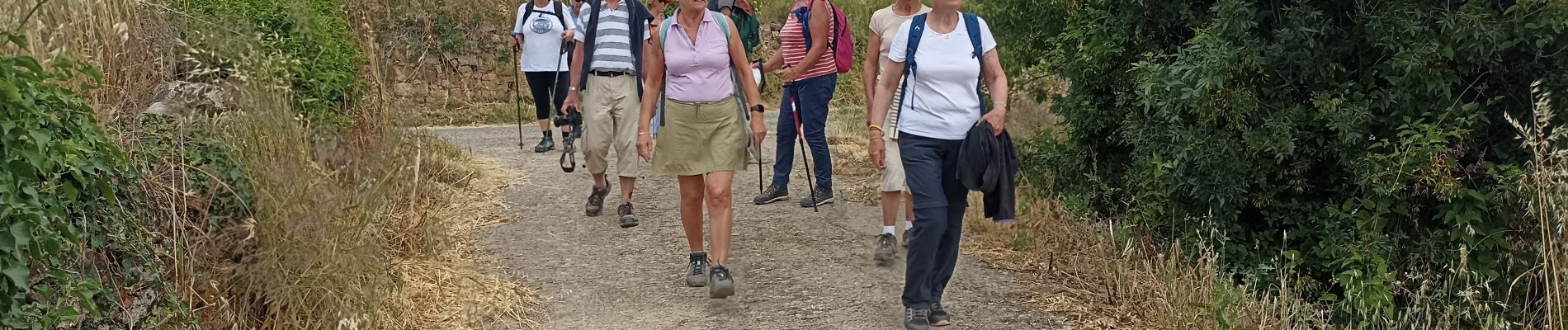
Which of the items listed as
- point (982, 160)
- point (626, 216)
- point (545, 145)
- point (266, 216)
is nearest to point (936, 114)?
point (982, 160)

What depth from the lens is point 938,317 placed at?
199 inches

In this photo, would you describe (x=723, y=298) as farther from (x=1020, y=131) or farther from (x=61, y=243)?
(x=1020, y=131)

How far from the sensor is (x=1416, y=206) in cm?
529

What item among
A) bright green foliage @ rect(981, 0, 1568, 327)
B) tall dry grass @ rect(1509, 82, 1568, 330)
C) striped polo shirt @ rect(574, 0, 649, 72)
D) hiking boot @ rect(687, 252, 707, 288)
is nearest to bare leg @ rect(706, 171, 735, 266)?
hiking boot @ rect(687, 252, 707, 288)

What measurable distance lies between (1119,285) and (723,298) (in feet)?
5.41

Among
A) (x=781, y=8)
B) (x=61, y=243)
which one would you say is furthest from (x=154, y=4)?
(x=781, y=8)

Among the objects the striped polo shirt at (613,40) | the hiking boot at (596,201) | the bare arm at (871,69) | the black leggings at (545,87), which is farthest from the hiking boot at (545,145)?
the bare arm at (871,69)

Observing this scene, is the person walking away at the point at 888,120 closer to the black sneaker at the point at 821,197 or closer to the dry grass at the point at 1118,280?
the dry grass at the point at 1118,280

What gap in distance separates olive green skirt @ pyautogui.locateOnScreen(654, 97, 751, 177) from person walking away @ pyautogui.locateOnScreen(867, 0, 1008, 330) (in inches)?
33.0

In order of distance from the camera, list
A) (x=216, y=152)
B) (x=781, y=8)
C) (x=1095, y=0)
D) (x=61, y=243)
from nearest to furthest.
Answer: (x=61, y=243) → (x=216, y=152) → (x=1095, y=0) → (x=781, y=8)

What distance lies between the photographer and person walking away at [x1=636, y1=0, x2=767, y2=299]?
5.43 metres

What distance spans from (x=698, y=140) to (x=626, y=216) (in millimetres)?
1704

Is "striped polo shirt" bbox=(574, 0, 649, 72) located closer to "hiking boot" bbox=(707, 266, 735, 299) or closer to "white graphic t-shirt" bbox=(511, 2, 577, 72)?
"hiking boot" bbox=(707, 266, 735, 299)

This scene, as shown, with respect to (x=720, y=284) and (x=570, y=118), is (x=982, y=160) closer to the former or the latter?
(x=720, y=284)
